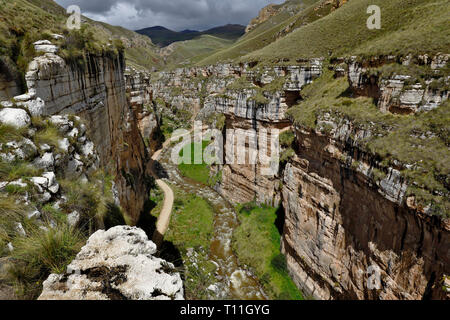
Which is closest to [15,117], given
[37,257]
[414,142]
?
[37,257]

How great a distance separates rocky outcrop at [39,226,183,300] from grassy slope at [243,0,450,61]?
14837 millimetres

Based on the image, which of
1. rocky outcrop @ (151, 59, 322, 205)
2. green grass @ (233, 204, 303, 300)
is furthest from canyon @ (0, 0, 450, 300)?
green grass @ (233, 204, 303, 300)

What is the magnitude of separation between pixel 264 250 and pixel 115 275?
16437 mm

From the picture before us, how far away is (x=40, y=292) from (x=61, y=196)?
208 cm

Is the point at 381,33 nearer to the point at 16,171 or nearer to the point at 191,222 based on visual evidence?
the point at 191,222

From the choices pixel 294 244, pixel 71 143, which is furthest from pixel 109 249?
pixel 294 244

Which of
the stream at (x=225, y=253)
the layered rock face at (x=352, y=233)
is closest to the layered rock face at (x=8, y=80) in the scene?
the layered rock face at (x=352, y=233)

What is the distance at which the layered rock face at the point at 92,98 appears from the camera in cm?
773

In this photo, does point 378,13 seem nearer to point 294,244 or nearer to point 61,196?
point 294,244

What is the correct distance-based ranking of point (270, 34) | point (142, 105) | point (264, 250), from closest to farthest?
1. point (264, 250)
2. point (142, 105)
3. point (270, 34)

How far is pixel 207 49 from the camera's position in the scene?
156 meters

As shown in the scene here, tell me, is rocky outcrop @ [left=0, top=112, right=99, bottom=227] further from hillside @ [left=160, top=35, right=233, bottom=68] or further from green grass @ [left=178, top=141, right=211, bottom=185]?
hillside @ [left=160, top=35, right=233, bottom=68]

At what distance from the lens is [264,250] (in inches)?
742

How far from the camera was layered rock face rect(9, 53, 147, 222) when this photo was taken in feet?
25.4
